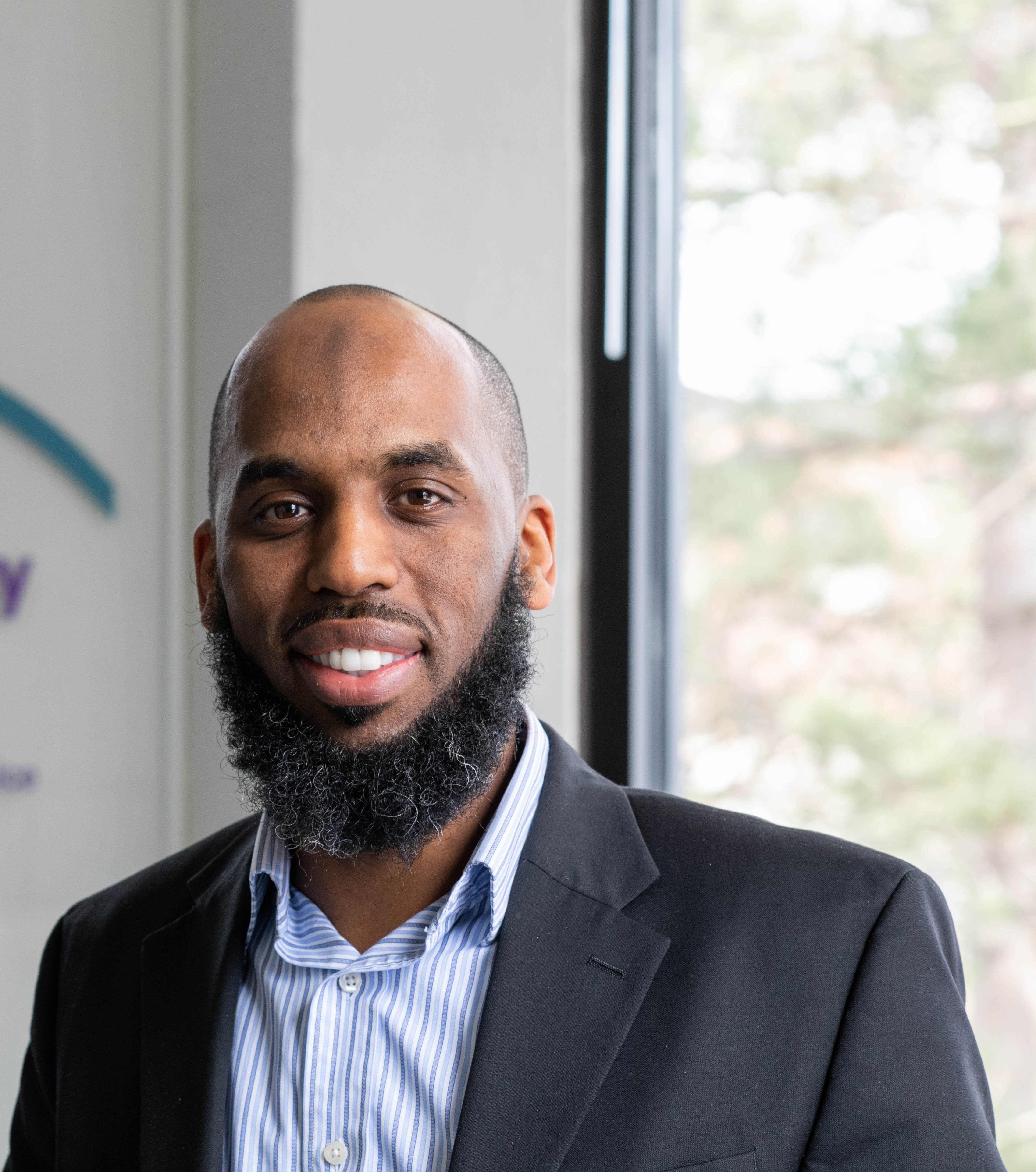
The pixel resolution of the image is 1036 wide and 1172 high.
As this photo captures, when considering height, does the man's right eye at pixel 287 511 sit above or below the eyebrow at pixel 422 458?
below

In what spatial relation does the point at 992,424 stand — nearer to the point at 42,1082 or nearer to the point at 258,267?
the point at 258,267

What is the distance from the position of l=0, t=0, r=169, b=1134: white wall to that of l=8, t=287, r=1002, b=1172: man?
0.86m

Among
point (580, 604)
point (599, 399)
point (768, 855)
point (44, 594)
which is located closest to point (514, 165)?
point (599, 399)

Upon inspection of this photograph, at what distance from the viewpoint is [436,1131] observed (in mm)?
1177

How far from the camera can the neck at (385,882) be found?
133cm

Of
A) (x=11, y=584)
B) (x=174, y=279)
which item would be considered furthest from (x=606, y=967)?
(x=174, y=279)

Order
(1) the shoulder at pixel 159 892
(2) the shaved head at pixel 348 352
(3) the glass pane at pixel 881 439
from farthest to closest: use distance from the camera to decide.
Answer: (3) the glass pane at pixel 881 439, (1) the shoulder at pixel 159 892, (2) the shaved head at pixel 348 352

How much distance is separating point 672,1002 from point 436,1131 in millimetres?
261

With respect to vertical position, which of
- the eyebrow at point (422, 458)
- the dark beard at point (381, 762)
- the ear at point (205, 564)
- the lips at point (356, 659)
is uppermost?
the eyebrow at point (422, 458)

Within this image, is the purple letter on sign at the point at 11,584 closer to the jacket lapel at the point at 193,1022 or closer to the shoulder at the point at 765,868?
the jacket lapel at the point at 193,1022

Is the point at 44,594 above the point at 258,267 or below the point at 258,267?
below

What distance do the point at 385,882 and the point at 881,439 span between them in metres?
1.25

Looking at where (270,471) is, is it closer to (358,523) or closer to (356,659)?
(358,523)

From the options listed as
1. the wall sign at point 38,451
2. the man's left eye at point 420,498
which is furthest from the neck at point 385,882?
the wall sign at point 38,451
